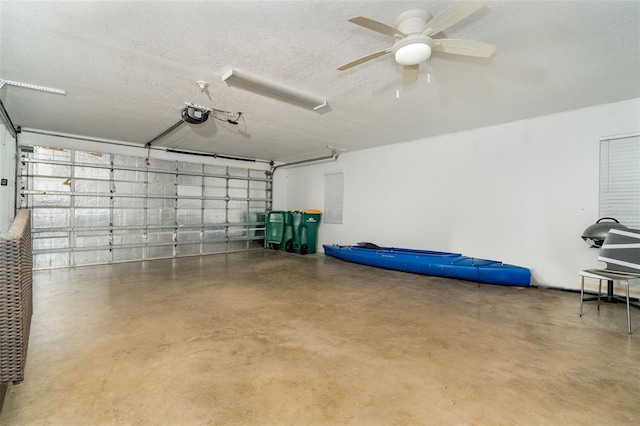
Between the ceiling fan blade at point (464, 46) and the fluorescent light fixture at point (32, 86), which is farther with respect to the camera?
the fluorescent light fixture at point (32, 86)

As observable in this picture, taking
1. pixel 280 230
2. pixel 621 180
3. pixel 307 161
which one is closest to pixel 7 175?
pixel 280 230

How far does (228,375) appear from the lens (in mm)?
1923

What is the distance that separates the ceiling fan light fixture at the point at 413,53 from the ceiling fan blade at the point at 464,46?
7cm

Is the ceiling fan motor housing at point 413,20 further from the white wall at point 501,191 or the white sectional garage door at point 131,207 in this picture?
the white sectional garage door at point 131,207

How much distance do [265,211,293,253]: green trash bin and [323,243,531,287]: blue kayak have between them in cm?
192

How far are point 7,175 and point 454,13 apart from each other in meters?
6.84

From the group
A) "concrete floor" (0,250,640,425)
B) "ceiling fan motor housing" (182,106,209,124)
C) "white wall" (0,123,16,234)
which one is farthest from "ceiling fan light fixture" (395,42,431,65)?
"white wall" (0,123,16,234)

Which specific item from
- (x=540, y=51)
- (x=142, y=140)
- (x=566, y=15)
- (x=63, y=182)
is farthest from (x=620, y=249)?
(x=63, y=182)

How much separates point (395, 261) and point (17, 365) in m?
4.93

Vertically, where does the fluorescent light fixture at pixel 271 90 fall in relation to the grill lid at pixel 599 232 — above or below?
above

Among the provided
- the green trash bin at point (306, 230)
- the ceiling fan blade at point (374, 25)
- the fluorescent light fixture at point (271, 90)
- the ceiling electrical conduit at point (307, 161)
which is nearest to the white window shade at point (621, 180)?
the ceiling fan blade at point (374, 25)

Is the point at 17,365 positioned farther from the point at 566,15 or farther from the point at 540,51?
the point at 540,51

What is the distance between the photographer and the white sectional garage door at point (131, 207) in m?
5.30

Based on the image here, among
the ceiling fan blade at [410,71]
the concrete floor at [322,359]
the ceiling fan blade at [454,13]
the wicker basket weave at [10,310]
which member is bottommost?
the concrete floor at [322,359]
